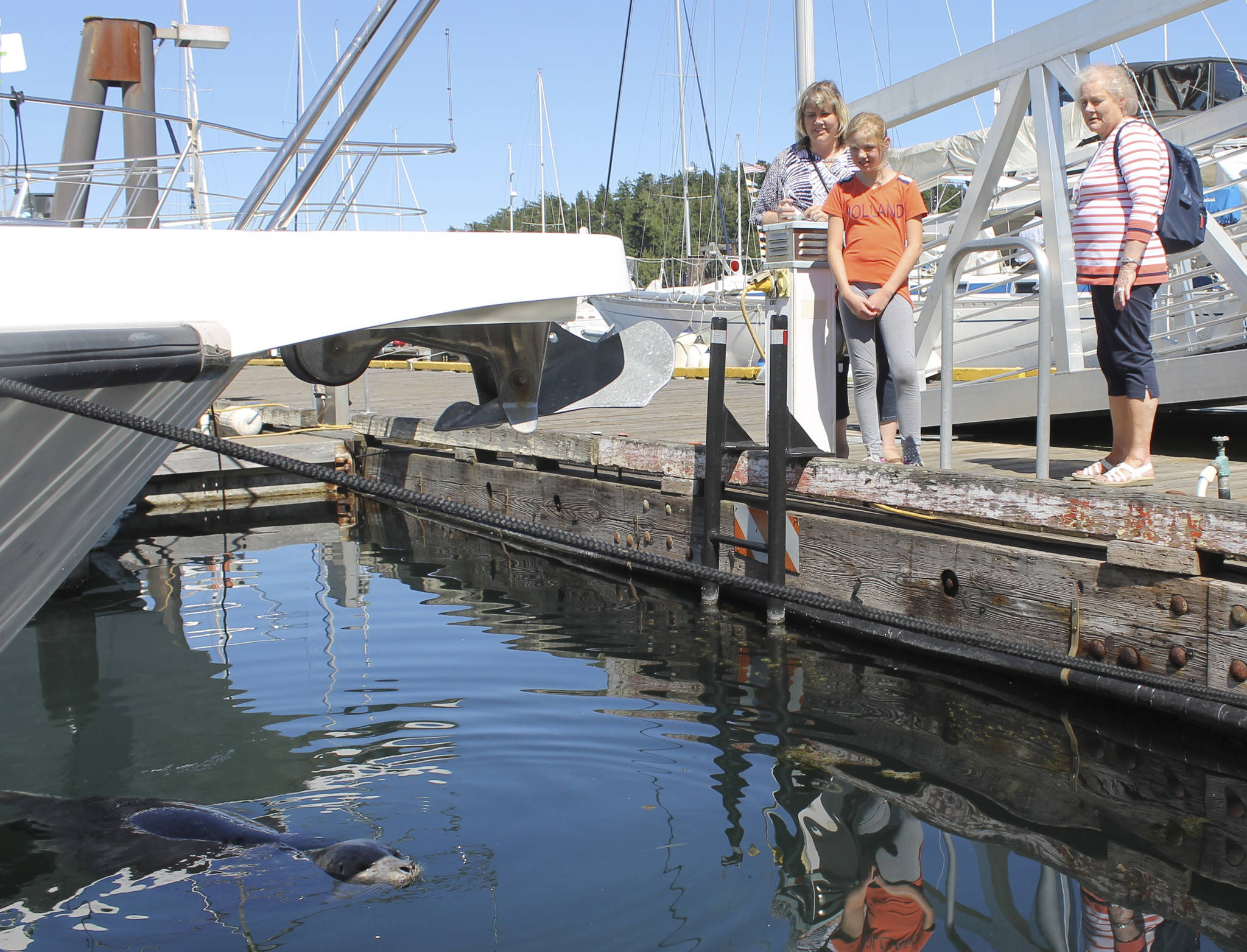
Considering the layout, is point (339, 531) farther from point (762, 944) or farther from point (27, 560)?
point (762, 944)

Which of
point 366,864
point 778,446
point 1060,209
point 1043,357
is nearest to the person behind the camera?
point 366,864

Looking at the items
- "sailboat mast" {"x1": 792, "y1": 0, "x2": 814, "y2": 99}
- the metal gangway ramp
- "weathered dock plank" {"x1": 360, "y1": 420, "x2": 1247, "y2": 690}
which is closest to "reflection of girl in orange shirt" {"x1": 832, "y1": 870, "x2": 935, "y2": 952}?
"weathered dock plank" {"x1": 360, "y1": 420, "x2": 1247, "y2": 690}

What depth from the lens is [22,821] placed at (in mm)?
3605

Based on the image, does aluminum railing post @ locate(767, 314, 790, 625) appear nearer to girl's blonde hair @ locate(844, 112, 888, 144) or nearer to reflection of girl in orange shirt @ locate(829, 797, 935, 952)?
girl's blonde hair @ locate(844, 112, 888, 144)

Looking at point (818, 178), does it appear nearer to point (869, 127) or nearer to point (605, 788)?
point (869, 127)

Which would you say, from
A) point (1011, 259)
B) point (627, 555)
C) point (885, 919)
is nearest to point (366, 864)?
point (627, 555)

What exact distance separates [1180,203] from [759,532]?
240cm

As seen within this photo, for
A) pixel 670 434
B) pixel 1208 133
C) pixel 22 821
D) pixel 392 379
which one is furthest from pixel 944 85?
pixel 392 379

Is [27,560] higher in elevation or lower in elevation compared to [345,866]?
higher

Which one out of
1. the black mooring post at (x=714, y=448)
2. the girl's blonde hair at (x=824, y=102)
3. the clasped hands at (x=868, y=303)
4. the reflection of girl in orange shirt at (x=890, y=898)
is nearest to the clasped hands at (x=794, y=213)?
the girl's blonde hair at (x=824, y=102)

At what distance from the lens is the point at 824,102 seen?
5.45m

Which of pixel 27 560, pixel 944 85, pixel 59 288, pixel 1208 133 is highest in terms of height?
pixel 944 85

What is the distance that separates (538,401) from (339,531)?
470 cm

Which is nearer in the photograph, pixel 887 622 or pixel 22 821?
pixel 887 622
